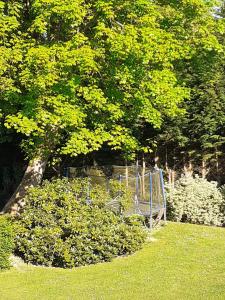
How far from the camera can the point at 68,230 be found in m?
13.6

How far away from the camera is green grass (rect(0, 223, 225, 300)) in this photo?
10.4 metres

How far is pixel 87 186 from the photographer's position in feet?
47.4

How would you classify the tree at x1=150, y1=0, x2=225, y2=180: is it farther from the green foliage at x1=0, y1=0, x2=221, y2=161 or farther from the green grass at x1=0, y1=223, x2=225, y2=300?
the green grass at x1=0, y1=223, x2=225, y2=300

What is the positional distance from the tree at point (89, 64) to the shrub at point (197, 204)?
→ 4187 mm

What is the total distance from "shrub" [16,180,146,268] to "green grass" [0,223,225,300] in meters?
0.37

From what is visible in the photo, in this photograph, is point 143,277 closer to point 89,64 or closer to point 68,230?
point 68,230

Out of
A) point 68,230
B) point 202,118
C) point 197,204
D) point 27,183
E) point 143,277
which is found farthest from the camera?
point 202,118

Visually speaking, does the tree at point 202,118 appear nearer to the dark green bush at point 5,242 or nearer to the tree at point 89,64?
the tree at point 89,64

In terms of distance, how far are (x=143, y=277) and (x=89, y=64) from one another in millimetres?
5399

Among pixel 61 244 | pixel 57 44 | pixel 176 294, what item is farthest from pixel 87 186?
pixel 176 294

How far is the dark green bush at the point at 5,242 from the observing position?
42.0ft

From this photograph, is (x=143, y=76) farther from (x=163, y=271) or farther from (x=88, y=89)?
(x=163, y=271)

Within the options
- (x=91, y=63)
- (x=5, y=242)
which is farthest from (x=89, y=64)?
(x=5, y=242)

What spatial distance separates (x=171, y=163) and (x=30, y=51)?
12619 mm
